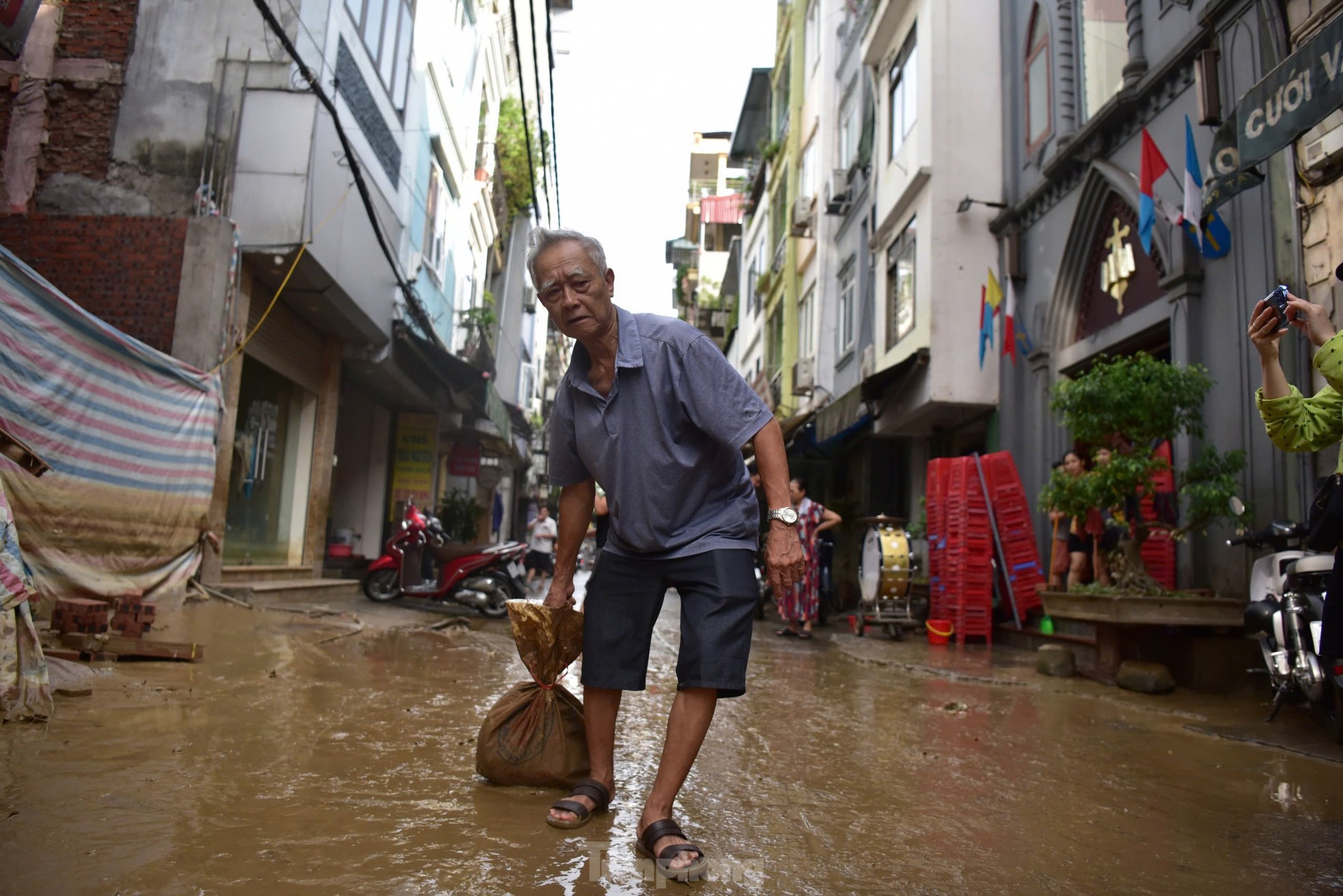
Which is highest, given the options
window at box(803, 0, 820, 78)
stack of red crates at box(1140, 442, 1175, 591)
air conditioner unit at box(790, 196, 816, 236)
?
window at box(803, 0, 820, 78)

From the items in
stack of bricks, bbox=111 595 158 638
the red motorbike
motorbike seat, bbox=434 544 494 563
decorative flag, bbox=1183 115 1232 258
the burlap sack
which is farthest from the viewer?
motorbike seat, bbox=434 544 494 563

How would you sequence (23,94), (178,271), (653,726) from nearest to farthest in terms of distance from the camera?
(653,726) → (178,271) → (23,94)

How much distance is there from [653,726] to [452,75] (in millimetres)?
16030

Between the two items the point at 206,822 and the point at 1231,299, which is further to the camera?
the point at 1231,299

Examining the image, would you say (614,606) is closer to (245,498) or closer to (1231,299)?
(1231,299)

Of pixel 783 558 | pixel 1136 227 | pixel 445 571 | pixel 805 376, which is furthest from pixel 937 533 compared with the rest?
pixel 805 376

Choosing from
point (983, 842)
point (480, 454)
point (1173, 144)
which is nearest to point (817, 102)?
point (480, 454)

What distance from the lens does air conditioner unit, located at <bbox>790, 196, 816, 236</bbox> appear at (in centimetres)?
2009

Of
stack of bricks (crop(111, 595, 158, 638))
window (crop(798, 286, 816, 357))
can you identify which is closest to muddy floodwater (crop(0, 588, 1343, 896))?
stack of bricks (crop(111, 595, 158, 638))

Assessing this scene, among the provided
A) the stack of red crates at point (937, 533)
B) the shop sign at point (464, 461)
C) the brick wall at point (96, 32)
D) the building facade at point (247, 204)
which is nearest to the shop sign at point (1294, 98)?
the stack of red crates at point (937, 533)

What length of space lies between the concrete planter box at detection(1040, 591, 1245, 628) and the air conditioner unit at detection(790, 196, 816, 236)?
15191mm

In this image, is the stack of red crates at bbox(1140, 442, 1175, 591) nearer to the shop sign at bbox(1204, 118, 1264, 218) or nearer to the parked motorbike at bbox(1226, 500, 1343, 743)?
the shop sign at bbox(1204, 118, 1264, 218)

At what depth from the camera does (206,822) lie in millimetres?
2303

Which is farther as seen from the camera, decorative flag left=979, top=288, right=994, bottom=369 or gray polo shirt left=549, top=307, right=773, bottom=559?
decorative flag left=979, top=288, right=994, bottom=369
